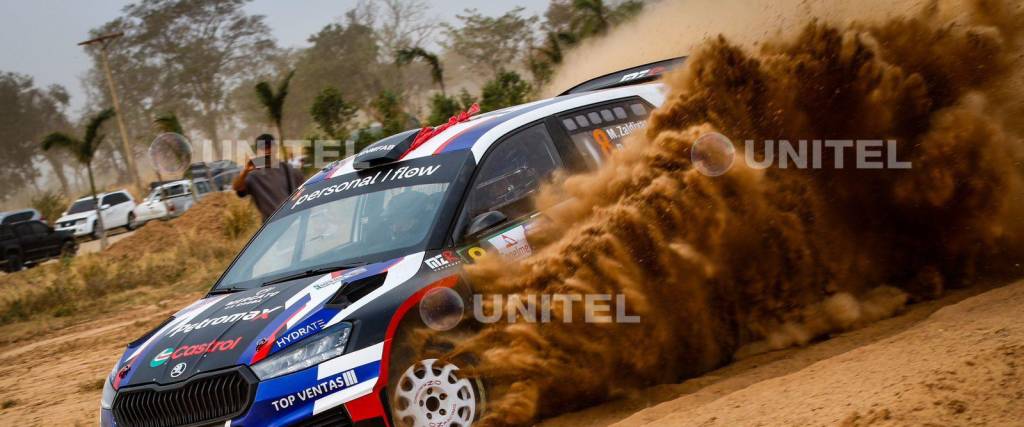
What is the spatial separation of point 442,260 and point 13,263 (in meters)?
22.4

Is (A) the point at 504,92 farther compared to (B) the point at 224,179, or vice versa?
(B) the point at 224,179

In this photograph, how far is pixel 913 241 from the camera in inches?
259

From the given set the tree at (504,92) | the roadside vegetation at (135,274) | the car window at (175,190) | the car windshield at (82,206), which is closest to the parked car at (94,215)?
the car windshield at (82,206)

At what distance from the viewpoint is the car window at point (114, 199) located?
3553cm

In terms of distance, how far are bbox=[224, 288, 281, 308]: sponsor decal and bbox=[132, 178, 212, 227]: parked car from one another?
3032cm

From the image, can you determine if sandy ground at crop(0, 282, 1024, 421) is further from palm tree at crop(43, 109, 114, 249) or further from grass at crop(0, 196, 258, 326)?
palm tree at crop(43, 109, 114, 249)

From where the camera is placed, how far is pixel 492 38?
53.0 metres

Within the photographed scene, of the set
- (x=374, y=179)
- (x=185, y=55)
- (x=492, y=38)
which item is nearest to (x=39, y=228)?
(x=374, y=179)

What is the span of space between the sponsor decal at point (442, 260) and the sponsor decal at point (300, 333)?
2.18ft

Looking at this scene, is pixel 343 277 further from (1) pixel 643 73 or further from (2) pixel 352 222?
(1) pixel 643 73

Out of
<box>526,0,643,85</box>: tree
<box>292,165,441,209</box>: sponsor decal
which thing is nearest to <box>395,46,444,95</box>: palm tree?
<box>526,0,643,85</box>: tree

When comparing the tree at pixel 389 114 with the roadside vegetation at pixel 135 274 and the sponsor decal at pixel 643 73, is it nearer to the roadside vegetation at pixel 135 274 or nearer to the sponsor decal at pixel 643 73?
the roadside vegetation at pixel 135 274

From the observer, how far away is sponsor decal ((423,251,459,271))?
4.95m

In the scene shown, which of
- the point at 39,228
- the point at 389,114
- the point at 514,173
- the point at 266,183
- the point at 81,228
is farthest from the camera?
the point at 81,228
